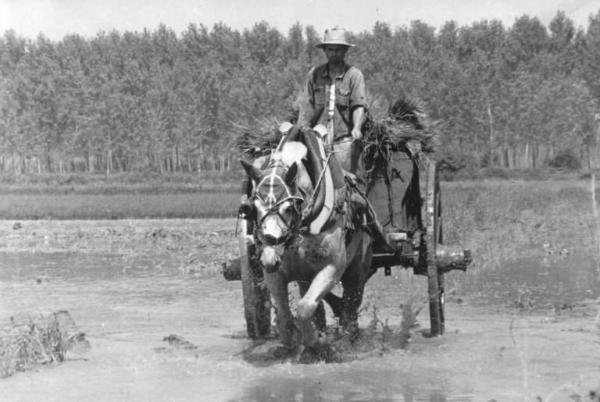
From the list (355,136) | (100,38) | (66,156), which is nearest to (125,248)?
(355,136)

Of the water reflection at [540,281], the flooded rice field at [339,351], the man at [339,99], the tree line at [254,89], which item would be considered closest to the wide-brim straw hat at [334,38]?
the man at [339,99]

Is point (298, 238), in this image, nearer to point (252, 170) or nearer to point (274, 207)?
point (274, 207)

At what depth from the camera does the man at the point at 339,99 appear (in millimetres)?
9280

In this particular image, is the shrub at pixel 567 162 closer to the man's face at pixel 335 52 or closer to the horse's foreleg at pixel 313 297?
the man's face at pixel 335 52

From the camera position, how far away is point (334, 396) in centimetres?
750

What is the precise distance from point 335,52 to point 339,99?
0.46m

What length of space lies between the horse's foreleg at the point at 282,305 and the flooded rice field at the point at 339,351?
0.77 feet

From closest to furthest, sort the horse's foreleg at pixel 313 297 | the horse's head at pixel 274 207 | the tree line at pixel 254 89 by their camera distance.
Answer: the horse's head at pixel 274 207 < the horse's foreleg at pixel 313 297 < the tree line at pixel 254 89

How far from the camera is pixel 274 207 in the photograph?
7688 millimetres

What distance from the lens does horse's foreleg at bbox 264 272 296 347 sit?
8.28m

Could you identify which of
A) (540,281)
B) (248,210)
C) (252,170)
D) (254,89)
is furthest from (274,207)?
(254,89)

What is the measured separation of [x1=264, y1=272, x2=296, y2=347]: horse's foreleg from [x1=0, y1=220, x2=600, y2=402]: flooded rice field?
0.24 m

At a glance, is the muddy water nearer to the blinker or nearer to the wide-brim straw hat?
the blinker

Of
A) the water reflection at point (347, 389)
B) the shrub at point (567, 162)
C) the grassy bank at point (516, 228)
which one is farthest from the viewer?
the shrub at point (567, 162)
